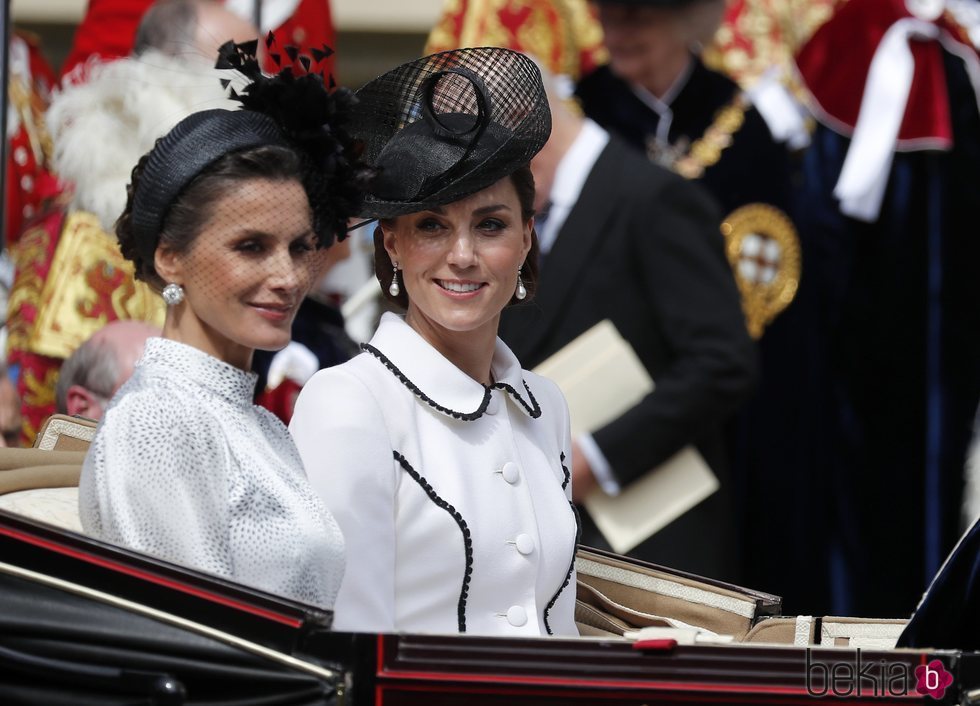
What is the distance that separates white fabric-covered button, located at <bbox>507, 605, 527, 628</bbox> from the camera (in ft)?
10.3

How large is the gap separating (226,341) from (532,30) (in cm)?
361

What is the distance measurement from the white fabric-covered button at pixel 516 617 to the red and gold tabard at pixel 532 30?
129 inches

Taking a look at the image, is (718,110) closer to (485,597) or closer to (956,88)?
(956,88)

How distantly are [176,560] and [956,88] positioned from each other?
4165 mm

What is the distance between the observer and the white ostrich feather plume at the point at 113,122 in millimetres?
4590

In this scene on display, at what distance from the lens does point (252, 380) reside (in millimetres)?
2869

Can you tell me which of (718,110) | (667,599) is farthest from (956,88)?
(667,599)

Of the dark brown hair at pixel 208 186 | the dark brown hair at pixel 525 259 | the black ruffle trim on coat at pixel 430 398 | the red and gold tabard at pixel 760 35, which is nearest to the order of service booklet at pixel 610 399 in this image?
the dark brown hair at pixel 525 259

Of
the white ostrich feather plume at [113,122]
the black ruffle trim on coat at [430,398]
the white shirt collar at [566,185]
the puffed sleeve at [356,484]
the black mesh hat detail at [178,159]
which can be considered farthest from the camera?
the white shirt collar at [566,185]

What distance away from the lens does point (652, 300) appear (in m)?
5.08

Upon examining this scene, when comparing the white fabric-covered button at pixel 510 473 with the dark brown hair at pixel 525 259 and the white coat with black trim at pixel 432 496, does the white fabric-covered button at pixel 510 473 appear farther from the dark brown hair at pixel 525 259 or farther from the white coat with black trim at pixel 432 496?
the dark brown hair at pixel 525 259

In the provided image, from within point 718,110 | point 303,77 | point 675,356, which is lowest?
point 303,77

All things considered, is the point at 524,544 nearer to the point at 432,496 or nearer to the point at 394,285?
the point at 432,496

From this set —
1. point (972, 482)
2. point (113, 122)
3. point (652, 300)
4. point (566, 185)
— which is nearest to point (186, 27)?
point (113, 122)
